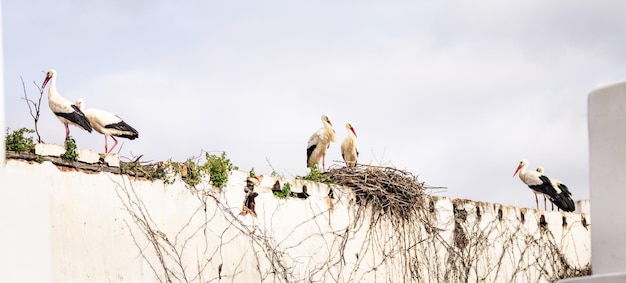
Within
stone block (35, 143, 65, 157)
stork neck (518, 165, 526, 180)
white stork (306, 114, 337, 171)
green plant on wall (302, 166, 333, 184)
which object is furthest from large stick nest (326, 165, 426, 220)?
stork neck (518, 165, 526, 180)

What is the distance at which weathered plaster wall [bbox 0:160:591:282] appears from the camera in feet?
26.2

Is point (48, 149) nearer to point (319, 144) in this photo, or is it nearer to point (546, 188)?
point (319, 144)

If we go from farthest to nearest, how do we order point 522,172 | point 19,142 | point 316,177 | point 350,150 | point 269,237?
point 522,172 < point 350,150 < point 316,177 < point 269,237 < point 19,142

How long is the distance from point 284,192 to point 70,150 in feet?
8.49

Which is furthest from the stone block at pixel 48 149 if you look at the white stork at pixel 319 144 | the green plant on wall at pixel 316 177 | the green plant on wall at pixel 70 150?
the white stork at pixel 319 144

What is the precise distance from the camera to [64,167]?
26.0 ft

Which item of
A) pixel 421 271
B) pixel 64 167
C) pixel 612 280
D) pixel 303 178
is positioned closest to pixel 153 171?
pixel 64 167

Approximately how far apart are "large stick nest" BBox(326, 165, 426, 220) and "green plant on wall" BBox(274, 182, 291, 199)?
1021mm

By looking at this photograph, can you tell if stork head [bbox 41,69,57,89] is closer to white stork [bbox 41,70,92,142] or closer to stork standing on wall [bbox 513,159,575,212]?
white stork [bbox 41,70,92,142]

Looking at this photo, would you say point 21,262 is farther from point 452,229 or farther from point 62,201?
point 452,229

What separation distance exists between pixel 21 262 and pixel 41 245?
0.13m

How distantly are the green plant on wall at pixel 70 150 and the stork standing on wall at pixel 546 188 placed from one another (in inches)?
351

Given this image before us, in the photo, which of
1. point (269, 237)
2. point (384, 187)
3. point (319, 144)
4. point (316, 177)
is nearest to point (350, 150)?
point (319, 144)

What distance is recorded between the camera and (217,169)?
933cm
